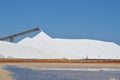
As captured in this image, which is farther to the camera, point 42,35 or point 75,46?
point 75,46

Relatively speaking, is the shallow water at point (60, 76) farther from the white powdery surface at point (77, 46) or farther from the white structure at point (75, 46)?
the white powdery surface at point (77, 46)

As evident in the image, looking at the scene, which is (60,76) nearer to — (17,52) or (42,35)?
(17,52)

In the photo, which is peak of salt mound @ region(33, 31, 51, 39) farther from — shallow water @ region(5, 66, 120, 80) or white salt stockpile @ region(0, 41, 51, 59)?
shallow water @ region(5, 66, 120, 80)

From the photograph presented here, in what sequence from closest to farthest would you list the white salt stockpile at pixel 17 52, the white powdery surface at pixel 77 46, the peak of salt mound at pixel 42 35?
the white salt stockpile at pixel 17 52 → the white powdery surface at pixel 77 46 → the peak of salt mound at pixel 42 35

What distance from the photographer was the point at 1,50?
7969cm

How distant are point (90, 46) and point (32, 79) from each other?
79.8m

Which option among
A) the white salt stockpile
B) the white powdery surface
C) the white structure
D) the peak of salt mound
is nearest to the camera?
the white salt stockpile

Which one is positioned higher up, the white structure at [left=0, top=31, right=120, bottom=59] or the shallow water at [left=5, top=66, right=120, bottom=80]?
the white structure at [left=0, top=31, right=120, bottom=59]

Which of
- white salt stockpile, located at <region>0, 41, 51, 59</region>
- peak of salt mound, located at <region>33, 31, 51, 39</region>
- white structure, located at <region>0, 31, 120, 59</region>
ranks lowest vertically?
white salt stockpile, located at <region>0, 41, 51, 59</region>

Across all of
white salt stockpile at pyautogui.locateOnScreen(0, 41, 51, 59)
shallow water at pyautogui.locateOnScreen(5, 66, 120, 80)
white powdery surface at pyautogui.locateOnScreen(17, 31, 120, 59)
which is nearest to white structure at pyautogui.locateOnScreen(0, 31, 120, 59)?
white powdery surface at pyautogui.locateOnScreen(17, 31, 120, 59)

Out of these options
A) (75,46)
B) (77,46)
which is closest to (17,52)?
(75,46)

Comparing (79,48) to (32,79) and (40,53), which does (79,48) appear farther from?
(32,79)

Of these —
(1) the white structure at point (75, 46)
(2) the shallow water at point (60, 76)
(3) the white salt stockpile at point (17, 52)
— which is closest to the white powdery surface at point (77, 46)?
(1) the white structure at point (75, 46)

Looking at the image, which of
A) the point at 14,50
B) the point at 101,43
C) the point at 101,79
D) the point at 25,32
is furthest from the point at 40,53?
the point at 101,79
